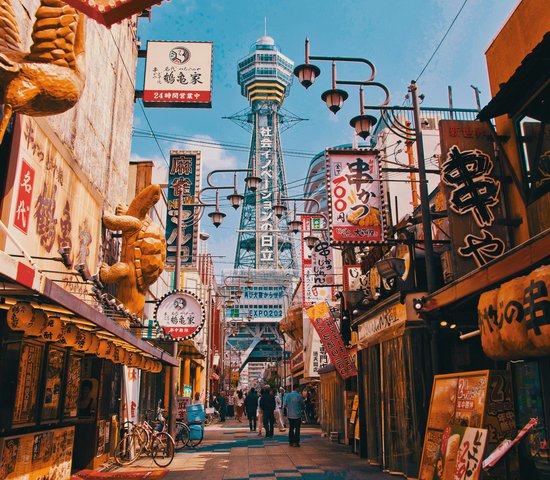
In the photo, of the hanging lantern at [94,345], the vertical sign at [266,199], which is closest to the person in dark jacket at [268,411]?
the hanging lantern at [94,345]

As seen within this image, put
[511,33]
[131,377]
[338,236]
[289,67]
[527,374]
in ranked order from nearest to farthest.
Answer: [527,374]
[511,33]
[338,236]
[131,377]
[289,67]

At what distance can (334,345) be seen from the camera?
17.5 metres

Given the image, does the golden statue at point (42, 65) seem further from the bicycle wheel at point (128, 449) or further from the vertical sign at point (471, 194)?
the bicycle wheel at point (128, 449)

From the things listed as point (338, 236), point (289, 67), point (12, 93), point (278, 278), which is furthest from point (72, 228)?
point (289, 67)

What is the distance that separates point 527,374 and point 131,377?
36.4 feet

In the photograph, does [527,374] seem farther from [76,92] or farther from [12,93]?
[12,93]

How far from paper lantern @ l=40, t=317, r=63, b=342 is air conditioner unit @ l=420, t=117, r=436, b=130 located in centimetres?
1470

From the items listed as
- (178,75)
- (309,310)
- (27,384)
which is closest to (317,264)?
(309,310)

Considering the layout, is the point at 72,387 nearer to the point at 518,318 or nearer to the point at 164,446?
the point at 164,446

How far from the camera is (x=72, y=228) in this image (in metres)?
11.1

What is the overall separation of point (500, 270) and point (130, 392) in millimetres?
12326

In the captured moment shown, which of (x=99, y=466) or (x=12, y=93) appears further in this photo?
(x=99, y=466)

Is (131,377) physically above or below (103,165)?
below

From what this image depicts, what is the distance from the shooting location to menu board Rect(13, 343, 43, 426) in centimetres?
884
